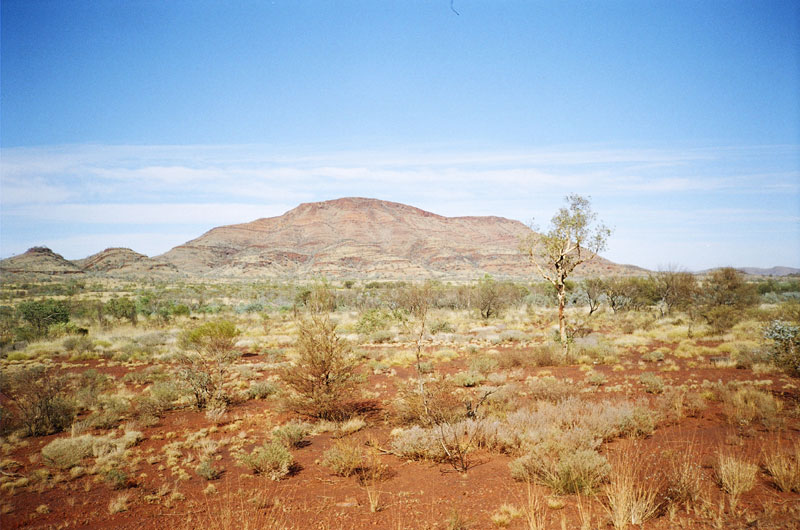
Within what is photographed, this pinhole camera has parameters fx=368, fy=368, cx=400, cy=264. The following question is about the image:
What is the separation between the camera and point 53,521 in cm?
529

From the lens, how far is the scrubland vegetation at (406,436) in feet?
16.3

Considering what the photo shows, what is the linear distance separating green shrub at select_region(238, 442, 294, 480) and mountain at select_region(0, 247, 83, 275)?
89.3 metres

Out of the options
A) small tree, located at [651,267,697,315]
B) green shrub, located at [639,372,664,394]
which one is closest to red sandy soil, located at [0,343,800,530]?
green shrub, located at [639,372,664,394]

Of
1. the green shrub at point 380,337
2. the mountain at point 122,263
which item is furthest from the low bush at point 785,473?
the mountain at point 122,263

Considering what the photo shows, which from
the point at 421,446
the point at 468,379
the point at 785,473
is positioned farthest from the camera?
the point at 468,379

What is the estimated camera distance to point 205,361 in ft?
40.7

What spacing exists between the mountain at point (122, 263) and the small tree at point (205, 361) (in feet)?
318

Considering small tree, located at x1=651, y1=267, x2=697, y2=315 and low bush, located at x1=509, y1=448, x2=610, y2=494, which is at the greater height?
small tree, located at x1=651, y1=267, x2=697, y2=315

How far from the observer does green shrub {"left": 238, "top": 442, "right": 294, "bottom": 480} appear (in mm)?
6561

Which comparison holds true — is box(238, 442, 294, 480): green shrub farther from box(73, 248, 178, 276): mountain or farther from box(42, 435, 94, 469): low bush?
box(73, 248, 178, 276): mountain

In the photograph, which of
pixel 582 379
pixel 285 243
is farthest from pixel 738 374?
pixel 285 243

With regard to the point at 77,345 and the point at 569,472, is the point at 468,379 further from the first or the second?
the point at 77,345

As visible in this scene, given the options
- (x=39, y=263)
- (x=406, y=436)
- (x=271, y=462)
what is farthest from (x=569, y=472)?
(x=39, y=263)

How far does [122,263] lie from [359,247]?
67.7 meters
